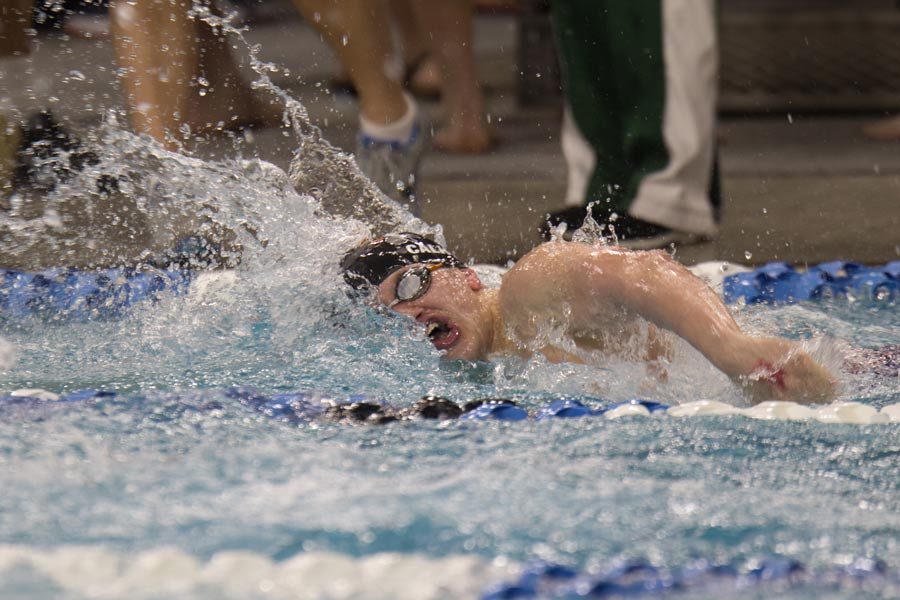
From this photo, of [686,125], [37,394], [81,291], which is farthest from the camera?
[686,125]

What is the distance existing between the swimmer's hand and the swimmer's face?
20.0 inches

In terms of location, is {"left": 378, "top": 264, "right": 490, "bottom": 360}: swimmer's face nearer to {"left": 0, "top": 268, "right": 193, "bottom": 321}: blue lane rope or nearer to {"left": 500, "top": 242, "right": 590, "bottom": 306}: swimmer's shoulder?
{"left": 500, "top": 242, "right": 590, "bottom": 306}: swimmer's shoulder

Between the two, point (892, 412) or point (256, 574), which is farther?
point (892, 412)

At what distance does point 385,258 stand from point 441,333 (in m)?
0.17

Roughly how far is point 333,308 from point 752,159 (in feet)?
7.57

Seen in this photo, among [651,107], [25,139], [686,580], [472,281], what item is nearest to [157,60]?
[25,139]

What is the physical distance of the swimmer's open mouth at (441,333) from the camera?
2.02 meters

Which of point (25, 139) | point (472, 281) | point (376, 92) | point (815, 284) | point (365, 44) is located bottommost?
point (815, 284)

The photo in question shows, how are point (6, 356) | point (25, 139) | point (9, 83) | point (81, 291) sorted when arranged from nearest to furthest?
point (6, 356)
point (81, 291)
point (25, 139)
point (9, 83)

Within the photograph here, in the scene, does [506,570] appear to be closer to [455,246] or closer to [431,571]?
[431,571]

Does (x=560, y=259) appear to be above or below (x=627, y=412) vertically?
above

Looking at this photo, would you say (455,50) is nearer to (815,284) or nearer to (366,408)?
(815,284)

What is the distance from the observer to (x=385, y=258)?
209 centimetres

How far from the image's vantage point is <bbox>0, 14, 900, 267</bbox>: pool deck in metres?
3.25
